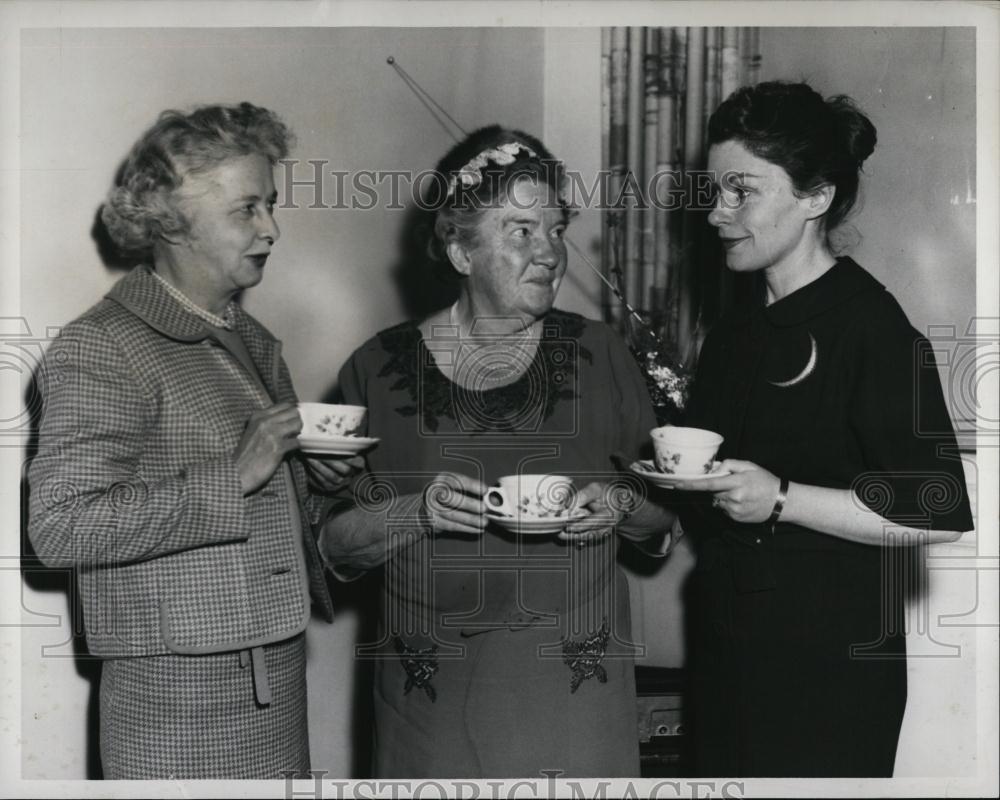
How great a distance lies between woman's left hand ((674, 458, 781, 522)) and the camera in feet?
5.07

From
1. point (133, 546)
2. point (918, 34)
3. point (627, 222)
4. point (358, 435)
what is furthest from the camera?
point (627, 222)

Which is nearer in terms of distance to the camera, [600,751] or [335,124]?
[600,751]

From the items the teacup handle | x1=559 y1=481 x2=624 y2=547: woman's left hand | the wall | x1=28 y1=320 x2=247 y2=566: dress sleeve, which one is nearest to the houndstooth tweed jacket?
x1=28 y1=320 x2=247 y2=566: dress sleeve

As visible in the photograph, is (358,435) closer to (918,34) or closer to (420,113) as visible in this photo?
(420,113)

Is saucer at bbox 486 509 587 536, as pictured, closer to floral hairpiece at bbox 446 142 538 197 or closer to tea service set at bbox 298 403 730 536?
tea service set at bbox 298 403 730 536

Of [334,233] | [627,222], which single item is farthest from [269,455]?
[627,222]

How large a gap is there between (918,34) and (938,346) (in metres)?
0.53

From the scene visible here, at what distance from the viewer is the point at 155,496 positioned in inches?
56.6

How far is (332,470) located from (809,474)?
0.75m

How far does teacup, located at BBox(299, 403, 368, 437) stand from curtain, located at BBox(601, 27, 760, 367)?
62 centimetres

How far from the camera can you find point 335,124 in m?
1.85

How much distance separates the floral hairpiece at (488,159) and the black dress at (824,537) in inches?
18.5

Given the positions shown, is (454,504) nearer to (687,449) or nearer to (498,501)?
(498,501)

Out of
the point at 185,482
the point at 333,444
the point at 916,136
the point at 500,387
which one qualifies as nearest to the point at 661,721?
the point at 500,387
